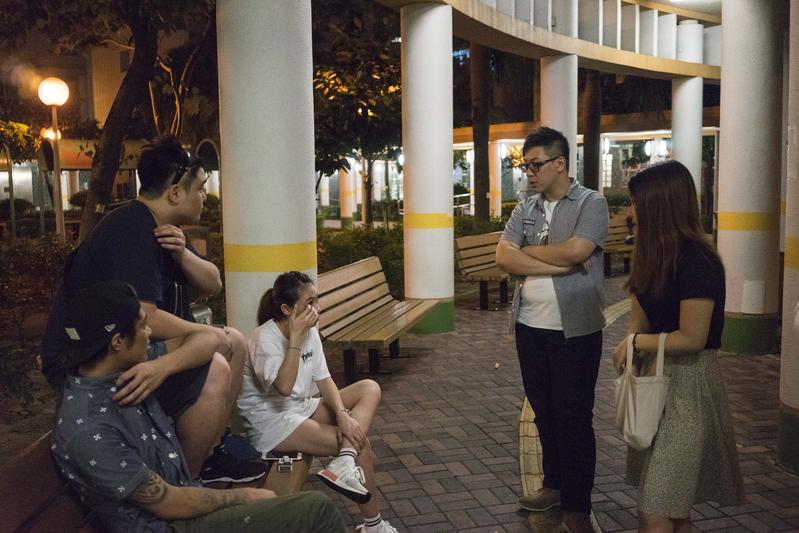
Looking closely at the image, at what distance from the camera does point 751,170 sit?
795 cm

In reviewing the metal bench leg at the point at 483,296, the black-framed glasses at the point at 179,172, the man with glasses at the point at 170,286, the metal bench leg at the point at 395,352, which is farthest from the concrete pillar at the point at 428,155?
the black-framed glasses at the point at 179,172

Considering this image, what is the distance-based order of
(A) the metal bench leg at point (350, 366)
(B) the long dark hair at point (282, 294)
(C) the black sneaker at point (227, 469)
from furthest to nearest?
1. (A) the metal bench leg at point (350, 366)
2. (B) the long dark hair at point (282, 294)
3. (C) the black sneaker at point (227, 469)

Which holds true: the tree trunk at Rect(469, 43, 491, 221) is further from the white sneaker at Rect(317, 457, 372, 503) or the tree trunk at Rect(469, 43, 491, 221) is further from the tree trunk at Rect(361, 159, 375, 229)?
the white sneaker at Rect(317, 457, 372, 503)

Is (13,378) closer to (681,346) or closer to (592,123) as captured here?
(681,346)

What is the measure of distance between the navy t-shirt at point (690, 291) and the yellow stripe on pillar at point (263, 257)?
2.81m

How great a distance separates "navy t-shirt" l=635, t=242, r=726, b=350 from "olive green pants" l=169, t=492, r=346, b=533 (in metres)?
1.44

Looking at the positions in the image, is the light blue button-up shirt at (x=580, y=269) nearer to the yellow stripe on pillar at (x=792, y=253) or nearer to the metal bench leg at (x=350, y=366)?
the yellow stripe on pillar at (x=792, y=253)

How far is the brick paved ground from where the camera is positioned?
→ 4.34 m

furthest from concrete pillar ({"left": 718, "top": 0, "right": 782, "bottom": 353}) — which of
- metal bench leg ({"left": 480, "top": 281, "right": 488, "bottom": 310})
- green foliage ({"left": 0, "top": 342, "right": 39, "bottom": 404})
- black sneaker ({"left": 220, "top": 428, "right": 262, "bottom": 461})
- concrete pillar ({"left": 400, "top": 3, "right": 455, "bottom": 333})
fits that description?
green foliage ({"left": 0, "top": 342, "right": 39, "bottom": 404})

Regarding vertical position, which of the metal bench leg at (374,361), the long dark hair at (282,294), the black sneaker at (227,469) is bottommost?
the metal bench leg at (374,361)

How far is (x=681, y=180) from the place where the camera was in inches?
125

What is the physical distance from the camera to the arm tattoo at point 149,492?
2.55m

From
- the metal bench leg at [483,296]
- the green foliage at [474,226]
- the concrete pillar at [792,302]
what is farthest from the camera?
the green foliage at [474,226]

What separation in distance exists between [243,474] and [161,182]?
1300mm
